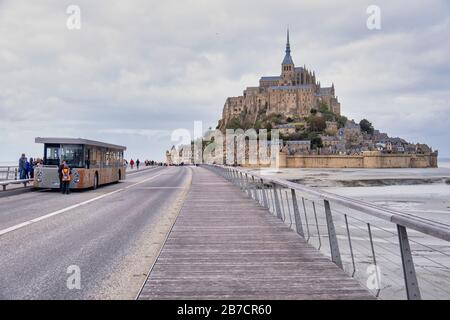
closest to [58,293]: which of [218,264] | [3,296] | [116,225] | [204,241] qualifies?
[3,296]

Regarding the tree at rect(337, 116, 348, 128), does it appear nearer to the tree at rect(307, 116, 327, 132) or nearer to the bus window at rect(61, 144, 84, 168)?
the tree at rect(307, 116, 327, 132)

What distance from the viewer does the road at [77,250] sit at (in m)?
5.15

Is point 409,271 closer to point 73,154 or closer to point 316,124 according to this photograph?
point 73,154

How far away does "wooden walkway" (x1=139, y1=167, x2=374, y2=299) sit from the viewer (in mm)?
4703

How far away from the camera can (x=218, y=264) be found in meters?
6.08

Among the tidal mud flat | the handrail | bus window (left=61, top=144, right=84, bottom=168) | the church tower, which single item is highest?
the church tower

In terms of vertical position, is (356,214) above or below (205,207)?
below

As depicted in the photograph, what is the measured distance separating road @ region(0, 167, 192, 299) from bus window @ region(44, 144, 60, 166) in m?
7.91

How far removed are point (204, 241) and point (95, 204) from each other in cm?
923

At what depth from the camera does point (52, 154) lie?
870 inches

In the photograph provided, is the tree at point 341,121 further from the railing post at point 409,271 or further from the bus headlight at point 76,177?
the railing post at point 409,271

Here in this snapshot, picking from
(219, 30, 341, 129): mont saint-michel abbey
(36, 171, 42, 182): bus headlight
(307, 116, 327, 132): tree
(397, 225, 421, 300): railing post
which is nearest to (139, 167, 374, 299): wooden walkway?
(397, 225, 421, 300): railing post

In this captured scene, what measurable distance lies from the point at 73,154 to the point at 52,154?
118 centimetres
